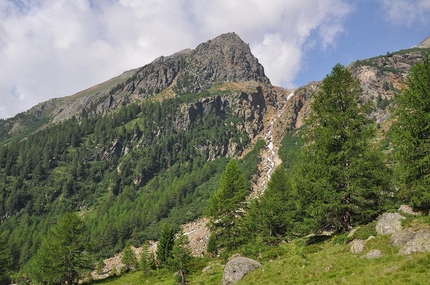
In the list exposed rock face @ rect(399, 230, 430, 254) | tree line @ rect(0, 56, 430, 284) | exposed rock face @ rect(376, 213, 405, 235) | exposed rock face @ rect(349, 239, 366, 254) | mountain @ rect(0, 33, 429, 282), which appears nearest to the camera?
exposed rock face @ rect(399, 230, 430, 254)

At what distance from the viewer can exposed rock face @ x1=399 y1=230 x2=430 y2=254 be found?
487 inches

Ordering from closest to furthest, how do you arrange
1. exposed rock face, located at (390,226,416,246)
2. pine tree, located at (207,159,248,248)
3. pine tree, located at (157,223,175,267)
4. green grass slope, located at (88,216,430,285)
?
green grass slope, located at (88,216,430,285), exposed rock face, located at (390,226,416,246), pine tree, located at (207,159,248,248), pine tree, located at (157,223,175,267)

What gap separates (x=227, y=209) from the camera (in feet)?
109

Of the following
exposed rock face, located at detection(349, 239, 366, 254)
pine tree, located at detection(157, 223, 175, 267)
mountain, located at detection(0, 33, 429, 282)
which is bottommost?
pine tree, located at detection(157, 223, 175, 267)

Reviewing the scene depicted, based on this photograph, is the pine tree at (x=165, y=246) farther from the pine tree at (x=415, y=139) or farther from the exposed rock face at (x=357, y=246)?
the pine tree at (x=415, y=139)

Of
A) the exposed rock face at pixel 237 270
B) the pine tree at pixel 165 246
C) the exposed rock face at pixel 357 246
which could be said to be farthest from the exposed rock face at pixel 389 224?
the pine tree at pixel 165 246

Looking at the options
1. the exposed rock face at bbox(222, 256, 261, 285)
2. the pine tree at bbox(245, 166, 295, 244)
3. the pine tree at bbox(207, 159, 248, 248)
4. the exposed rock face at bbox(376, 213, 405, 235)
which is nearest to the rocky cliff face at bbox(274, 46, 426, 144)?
the pine tree at bbox(245, 166, 295, 244)

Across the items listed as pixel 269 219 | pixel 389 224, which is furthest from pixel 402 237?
pixel 269 219

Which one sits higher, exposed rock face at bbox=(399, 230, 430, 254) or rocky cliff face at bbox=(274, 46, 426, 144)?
rocky cliff face at bbox=(274, 46, 426, 144)

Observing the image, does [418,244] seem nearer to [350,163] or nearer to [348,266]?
[348,266]

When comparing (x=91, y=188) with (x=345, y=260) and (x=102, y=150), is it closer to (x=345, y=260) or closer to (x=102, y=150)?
(x=102, y=150)

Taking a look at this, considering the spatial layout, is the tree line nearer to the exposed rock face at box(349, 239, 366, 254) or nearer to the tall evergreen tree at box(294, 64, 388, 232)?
the tall evergreen tree at box(294, 64, 388, 232)

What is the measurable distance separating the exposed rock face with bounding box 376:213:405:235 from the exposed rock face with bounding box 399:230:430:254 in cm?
248

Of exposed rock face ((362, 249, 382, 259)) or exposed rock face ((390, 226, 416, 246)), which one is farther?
exposed rock face ((390, 226, 416, 246))
